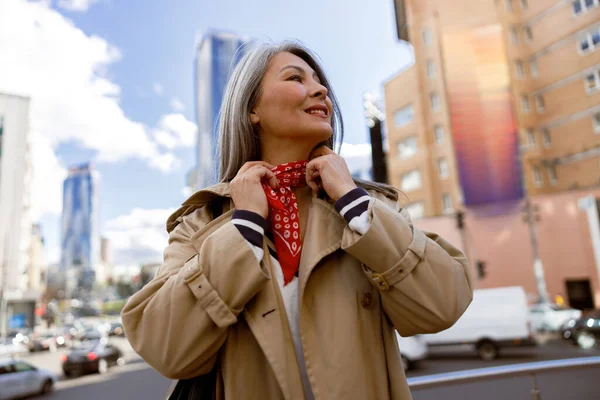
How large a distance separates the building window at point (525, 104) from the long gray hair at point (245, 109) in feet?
74.6

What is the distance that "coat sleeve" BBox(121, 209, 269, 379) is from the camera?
34.1 inches

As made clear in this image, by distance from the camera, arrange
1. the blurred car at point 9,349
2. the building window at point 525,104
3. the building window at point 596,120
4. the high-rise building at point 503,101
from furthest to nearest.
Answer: the building window at point 525,104
the high-rise building at point 503,101
the building window at point 596,120
the blurred car at point 9,349

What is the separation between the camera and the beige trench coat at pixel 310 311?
2.86 feet

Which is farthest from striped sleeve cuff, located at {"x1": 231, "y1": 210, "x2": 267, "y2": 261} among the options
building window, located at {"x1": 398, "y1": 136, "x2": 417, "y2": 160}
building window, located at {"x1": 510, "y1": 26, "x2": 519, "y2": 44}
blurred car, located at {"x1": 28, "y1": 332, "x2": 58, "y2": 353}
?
building window, located at {"x1": 510, "y1": 26, "x2": 519, "y2": 44}

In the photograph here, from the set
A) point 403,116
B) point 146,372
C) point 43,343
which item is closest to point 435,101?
point 403,116

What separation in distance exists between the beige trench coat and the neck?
0.30m

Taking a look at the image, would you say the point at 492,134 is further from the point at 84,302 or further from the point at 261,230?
the point at 84,302

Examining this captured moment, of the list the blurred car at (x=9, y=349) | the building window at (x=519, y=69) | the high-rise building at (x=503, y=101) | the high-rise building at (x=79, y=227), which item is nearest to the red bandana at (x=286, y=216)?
the blurred car at (x=9, y=349)

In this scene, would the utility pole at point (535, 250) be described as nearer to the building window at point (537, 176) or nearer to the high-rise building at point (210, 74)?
the building window at point (537, 176)

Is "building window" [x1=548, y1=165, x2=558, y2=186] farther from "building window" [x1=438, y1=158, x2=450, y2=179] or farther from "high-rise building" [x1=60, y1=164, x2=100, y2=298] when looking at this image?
"high-rise building" [x1=60, y1=164, x2=100, y2=298]

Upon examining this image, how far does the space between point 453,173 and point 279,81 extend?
2095 centimetres

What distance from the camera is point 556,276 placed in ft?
58.3

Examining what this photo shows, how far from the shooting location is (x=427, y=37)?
73.8ft

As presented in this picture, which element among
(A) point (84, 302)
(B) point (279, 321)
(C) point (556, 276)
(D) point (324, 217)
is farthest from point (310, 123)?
(A) point (84, 302)
